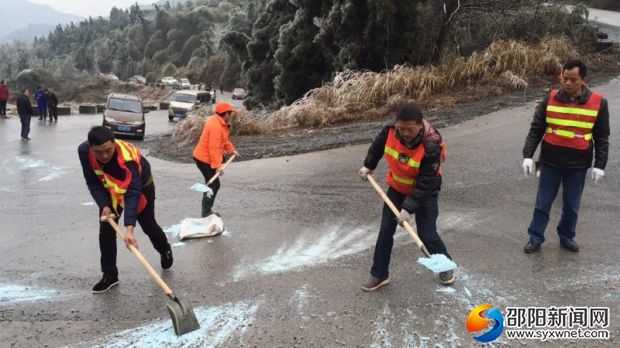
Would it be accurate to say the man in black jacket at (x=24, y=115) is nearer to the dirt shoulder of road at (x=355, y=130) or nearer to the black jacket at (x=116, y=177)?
the dirt shoulder of road at (x=355, y=130)

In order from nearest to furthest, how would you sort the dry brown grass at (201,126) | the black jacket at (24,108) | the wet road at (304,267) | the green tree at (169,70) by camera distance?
the wet road at (304,267)
the dry brown grass at (201,126)
the black jacket at (24,108)
the green tree at (169,70)

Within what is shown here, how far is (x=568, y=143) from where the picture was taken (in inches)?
179

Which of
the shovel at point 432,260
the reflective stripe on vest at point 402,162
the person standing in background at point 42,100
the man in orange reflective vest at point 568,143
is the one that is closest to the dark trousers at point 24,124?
the person standing in background at point 42,100

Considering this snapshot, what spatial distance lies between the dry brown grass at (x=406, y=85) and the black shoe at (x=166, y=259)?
7727 mm

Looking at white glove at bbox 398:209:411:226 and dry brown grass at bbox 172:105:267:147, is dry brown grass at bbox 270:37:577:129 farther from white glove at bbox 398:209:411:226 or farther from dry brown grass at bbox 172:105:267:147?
white glove at bbox 398:209:411:226

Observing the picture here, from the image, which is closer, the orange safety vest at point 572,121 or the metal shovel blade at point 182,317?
the metal shovel blade at point 182,317

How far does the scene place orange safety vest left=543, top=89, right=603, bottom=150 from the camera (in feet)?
14.6

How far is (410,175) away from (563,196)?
1.79 metres

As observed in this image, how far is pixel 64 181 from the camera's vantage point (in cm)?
944

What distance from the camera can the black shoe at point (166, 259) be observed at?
15.9 ft

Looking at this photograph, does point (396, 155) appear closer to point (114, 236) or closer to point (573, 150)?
point (573, 150)

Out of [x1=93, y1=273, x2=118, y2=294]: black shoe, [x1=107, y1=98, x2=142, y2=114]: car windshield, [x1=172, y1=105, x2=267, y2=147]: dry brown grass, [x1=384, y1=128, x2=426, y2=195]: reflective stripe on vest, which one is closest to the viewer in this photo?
[x1=384, y1=128, x2=426, y2=195]: reflective stripe on vest

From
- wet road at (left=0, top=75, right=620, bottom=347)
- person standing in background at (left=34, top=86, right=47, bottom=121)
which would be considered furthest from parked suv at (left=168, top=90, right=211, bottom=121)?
wet road at (left=0, top=75, right=620, bottom=347)

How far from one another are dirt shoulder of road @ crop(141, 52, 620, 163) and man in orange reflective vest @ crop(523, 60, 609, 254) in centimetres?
550
